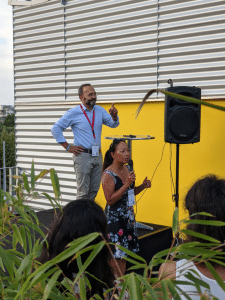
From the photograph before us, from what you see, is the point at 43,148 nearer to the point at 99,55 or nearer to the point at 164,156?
the point at 99,55

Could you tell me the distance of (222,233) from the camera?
1107 mm

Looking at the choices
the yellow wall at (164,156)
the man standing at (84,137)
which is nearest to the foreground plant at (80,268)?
the man standing at (84,137)

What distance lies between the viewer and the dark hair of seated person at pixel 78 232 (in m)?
1.05

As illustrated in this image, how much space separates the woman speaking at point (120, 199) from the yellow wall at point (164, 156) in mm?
1230

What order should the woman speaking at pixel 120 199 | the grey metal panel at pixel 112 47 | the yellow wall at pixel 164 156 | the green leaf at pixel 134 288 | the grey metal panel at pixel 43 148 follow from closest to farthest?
the green leaf at pixel 134 288
the woman speaking at pixel 120 199
the yellow wall at pixel 164 156
the grey metal panel at pixel 112 47
the grey metal panel at pixel 43 148

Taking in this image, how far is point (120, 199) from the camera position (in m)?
2.83

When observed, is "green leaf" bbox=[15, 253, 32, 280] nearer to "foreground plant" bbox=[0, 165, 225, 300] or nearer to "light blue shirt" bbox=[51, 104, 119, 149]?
"foreground plant" bbox=[0, 165, 225, 300]

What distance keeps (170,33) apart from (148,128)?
1211mm

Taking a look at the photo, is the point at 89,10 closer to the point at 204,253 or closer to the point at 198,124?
the point at 198,124

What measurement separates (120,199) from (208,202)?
1.70 m

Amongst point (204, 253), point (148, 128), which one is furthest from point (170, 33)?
point (204, 253)

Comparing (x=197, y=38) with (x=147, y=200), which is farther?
(x=147, y=200)

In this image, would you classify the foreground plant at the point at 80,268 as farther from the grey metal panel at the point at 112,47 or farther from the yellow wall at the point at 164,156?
the grey metal panel at the point at 112,47

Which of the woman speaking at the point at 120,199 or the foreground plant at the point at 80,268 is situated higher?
the foreground plant at the point at 80,268
